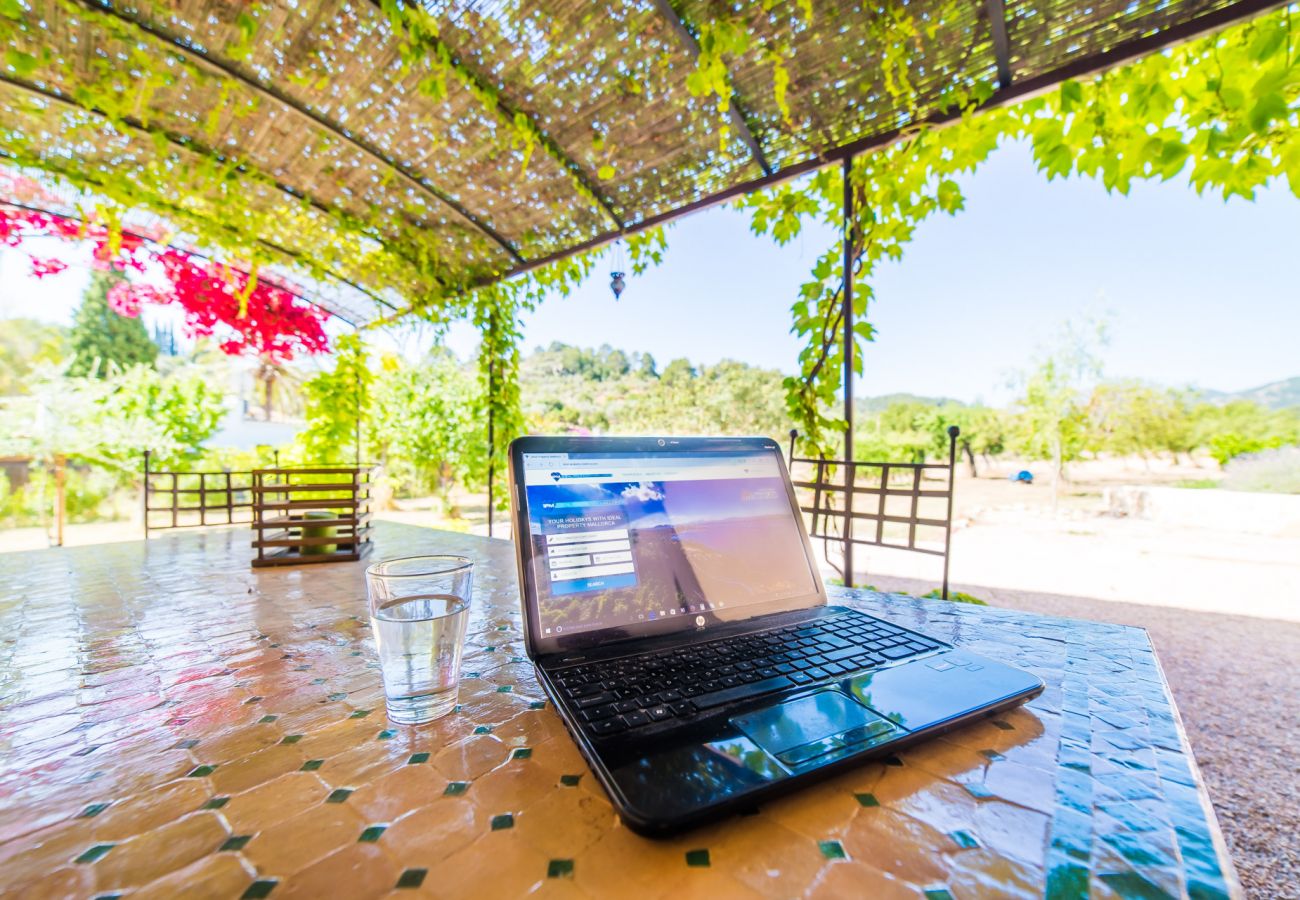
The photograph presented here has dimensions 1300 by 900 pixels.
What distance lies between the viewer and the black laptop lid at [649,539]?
0.65 m

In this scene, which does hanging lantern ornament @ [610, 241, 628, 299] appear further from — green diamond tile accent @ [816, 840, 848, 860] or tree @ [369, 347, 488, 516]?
tree @ [369, 347, 488, 516]

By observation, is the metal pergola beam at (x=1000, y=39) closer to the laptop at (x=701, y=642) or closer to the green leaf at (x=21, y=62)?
the laptop at (x=701, y=642)

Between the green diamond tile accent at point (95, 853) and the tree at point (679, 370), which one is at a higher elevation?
the tree at point (679, 370)

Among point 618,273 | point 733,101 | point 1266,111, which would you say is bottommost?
point 1266,111

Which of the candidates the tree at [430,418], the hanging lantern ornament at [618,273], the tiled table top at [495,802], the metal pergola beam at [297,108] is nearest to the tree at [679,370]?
the tree at [430,418]

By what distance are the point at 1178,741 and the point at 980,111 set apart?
1.72 meters

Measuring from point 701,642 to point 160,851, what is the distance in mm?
507

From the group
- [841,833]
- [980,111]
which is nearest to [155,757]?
[841,833]

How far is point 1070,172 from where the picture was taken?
4.80 ft

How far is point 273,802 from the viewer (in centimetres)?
41

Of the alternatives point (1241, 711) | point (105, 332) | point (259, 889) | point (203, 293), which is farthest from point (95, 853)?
point (105, 332)

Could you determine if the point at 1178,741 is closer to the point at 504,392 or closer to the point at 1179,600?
the point at 504,392

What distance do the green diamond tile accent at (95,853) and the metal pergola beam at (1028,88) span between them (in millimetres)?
2181

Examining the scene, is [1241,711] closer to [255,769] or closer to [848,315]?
[848,315]
